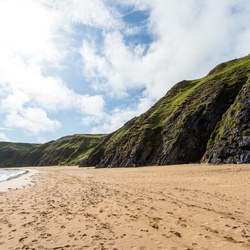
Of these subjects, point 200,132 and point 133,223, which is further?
point 200,132

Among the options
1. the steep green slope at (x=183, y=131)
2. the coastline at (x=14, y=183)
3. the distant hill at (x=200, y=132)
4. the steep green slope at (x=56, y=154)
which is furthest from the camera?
the steep green slope at (x=56, y=154)

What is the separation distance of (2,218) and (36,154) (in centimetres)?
18529

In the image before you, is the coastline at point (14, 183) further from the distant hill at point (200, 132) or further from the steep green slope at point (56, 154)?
the steep green slope at point (56, 154)

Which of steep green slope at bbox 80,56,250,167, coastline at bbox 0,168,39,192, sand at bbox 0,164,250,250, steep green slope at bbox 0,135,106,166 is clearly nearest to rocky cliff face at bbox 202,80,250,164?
steep green slope at bbox 80,56,250,167

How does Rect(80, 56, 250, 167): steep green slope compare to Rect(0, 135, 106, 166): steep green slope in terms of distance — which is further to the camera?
Rect(0, 135, 106, 166): steep green slope

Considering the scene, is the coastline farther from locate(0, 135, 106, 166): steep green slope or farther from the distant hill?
locate(0, 135, 106, 166): steep green slope

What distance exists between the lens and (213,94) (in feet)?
193

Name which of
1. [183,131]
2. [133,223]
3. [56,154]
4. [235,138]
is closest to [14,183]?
[133,223]

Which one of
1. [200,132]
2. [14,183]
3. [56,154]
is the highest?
[200,132]

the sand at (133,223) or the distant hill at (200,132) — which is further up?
the distant hill at (200,132)

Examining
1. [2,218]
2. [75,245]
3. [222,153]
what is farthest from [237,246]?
[222,153]

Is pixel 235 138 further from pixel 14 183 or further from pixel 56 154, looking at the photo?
pixel 56 154

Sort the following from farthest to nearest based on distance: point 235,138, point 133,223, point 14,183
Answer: point 235,138 → point 14,183 → point 133,223

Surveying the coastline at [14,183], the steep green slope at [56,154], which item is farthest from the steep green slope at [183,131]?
the steep green slope at [56,154]
